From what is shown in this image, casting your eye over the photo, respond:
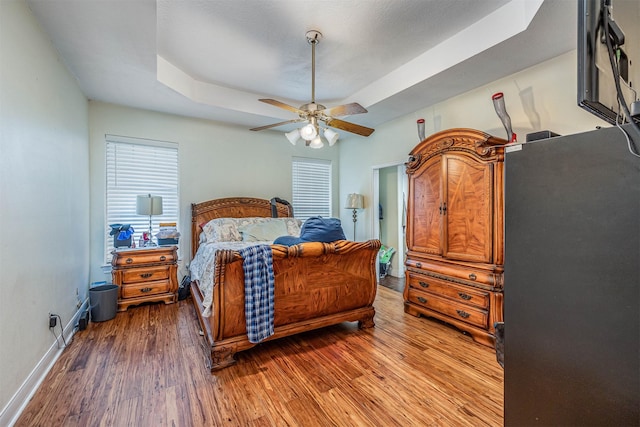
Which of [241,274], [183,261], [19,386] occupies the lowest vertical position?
[19,386]

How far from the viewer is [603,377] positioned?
2.63 feet

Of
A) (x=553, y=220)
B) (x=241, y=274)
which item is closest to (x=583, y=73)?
(x=553, y=220)

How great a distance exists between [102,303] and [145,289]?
49 cm

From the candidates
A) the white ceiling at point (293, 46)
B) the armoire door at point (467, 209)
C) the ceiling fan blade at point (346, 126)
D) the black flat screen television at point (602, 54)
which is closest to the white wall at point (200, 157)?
the white ceiling at point (293, 46)

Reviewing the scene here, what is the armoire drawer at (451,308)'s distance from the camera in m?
2.58

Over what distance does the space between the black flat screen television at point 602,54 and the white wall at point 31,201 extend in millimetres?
2692

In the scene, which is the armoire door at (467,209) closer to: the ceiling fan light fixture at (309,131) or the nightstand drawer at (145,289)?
the ceiling fan light fixture at (309,131)

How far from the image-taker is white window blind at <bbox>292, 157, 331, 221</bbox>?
524 centimetres

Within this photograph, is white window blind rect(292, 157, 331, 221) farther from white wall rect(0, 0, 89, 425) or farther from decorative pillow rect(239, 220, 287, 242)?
white wall rect(0, 0, 89, 425)

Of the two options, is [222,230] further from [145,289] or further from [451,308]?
[451,308]

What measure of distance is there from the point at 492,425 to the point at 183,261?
13.1 feet

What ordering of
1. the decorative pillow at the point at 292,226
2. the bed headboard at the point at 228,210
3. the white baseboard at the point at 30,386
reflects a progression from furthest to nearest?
1. the decorative pillow at the point at 292,226
2. the bed headboard at the point at 228,210
3. the white baseboard at the point at 30,386

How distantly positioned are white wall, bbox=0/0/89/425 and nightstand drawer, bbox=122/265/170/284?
577mm

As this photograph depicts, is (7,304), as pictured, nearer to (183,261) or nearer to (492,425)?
(183,261)
